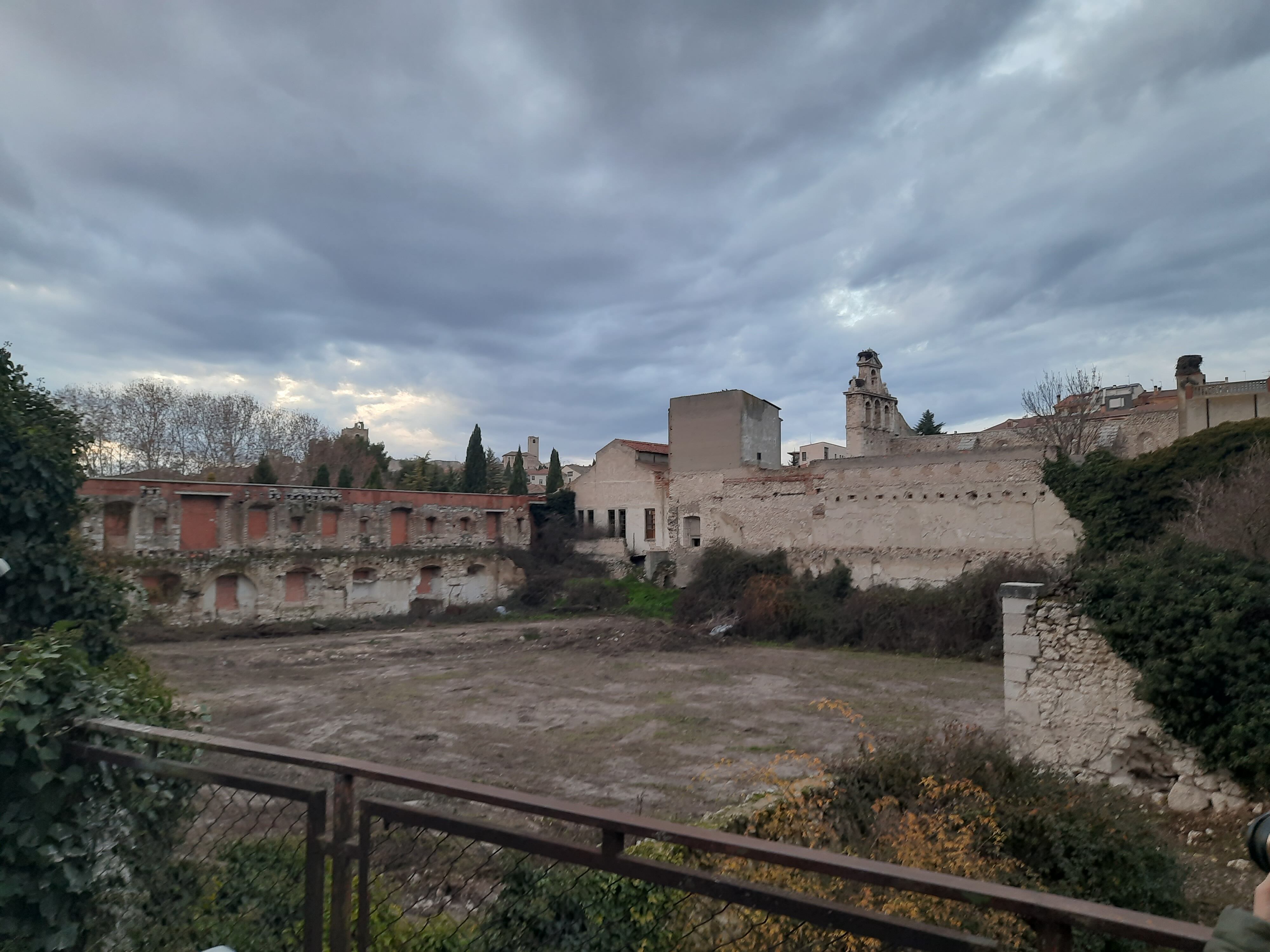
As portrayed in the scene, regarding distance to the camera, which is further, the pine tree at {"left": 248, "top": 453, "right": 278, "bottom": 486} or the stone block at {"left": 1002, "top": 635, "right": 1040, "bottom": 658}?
the pine tree at {"left": 248, "top": 453, "right": 278, "bottom": 486}

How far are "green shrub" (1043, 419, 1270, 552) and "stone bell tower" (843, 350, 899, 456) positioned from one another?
10680 mm

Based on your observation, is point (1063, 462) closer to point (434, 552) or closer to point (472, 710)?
point (472, 710)

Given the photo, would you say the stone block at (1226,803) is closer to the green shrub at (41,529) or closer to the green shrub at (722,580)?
the green shrub at (41,529)

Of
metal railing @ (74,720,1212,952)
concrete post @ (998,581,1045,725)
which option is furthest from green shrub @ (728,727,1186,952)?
concrete post @ (998,581,1045,725)

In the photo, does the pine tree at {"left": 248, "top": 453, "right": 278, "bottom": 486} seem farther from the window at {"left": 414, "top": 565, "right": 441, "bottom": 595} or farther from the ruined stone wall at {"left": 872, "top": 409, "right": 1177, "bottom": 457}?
the ruined stone wall at {"left": 872, "top": 409, "right": 1177, "bottom": 457}

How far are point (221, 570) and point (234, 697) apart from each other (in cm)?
958

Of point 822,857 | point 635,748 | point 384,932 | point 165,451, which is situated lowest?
point 635,748

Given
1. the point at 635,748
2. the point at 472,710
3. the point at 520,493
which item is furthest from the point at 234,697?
the point at 520,493

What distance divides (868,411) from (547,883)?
28.0 metres

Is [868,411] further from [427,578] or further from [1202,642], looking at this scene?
[1202,642]

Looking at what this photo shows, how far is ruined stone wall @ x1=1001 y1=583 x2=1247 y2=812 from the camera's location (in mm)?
8094

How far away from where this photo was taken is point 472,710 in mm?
13508

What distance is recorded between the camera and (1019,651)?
9758 millimetres

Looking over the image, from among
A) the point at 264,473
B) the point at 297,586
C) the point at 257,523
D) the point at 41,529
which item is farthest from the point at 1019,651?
the point at 264,473
